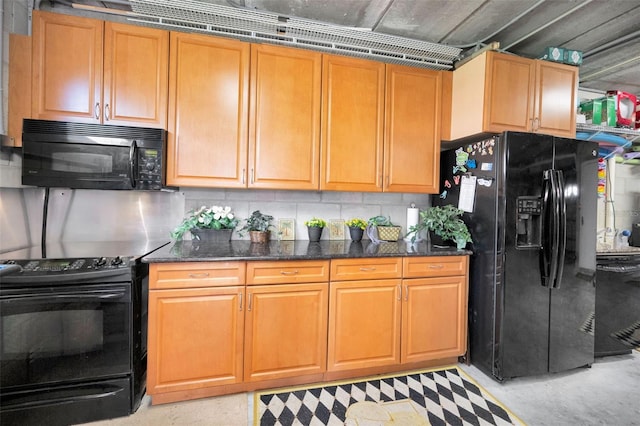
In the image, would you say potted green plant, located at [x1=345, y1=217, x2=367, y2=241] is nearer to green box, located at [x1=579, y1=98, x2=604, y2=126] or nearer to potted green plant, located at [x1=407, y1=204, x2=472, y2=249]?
potted green plant, located at [x1=407, y1=204, x2=472, y2=249]

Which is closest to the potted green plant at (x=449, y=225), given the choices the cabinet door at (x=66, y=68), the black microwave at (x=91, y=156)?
the black microwave at (x=91, y=156)

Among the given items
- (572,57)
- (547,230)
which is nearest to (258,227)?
(547,230)

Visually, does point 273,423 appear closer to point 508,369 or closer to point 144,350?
point 144,350

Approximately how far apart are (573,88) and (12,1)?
13.6ft

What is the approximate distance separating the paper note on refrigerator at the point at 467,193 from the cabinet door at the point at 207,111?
→ 1.75 metres

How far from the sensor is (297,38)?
6.84 ft

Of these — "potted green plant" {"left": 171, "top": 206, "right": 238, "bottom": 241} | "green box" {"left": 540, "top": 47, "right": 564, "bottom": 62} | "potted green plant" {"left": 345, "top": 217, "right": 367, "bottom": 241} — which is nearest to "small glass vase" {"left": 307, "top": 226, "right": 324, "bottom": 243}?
"potted green plant" {"left": 345, "top": 217, "right": 367, "bottom": 241}

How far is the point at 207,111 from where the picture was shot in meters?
1.96

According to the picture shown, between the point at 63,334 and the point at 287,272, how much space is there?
1.26 meters

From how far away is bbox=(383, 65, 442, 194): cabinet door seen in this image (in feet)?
7.48

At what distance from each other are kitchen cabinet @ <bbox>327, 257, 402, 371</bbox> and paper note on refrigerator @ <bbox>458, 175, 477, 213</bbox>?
75 cm

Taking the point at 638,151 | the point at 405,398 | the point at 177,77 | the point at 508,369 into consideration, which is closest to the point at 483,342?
the point at 508,369

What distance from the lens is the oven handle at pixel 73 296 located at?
1441 millimetres

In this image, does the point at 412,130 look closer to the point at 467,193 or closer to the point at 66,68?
the point at 467,193
